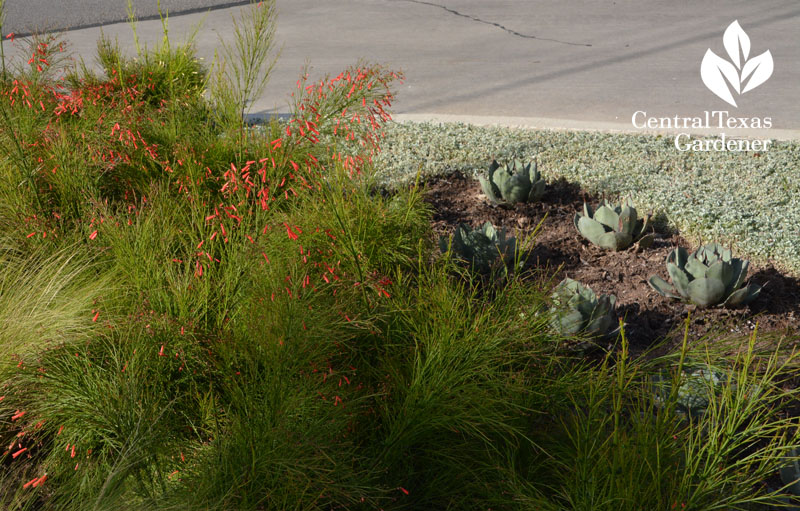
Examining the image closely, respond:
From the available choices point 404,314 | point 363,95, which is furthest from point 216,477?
point 363,95

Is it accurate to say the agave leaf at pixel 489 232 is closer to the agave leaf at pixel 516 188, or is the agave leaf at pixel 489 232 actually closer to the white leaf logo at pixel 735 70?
the agave leaf at pixel 516 188

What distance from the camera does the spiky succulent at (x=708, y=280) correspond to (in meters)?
3.24

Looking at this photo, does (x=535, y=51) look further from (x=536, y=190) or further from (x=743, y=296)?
(x=743, y=296)

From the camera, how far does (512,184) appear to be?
4.30 metres

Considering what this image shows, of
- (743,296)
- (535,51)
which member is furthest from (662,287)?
(535,51)

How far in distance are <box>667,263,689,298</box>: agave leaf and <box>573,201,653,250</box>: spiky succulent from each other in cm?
51

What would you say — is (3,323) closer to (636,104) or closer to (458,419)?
(458,419)

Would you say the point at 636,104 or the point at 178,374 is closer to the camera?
the point at 178,374

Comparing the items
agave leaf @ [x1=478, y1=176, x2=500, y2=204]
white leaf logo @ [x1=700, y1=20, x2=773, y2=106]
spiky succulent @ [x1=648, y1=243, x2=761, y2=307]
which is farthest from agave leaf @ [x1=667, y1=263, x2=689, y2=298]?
white leaf logo @ [x1=700, y1=20, x2=773, y2=106]

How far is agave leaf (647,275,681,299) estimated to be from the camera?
3.42 metres

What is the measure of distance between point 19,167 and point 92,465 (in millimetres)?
1823

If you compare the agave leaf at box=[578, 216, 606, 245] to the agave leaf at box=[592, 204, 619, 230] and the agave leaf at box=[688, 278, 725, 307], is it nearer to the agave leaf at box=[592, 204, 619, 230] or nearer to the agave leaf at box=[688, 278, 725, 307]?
the agave leaf at box=[592, 204, 619, 230]

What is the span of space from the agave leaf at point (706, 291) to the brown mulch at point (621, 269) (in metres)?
0.06

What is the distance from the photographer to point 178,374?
8.50ft
